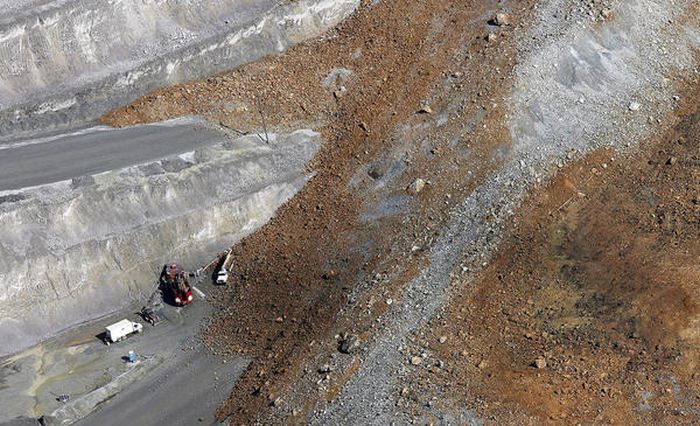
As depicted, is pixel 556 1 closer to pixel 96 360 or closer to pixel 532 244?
pixel 532 244

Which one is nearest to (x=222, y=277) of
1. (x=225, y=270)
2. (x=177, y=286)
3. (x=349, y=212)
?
(x=225, y=270)

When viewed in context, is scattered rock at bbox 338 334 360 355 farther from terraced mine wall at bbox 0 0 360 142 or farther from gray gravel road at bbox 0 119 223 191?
terraced mine wall at bbox 0 0 360 142

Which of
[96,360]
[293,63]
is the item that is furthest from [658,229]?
[96,360]

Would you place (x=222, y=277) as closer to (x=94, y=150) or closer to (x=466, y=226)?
(x=94, y=150)

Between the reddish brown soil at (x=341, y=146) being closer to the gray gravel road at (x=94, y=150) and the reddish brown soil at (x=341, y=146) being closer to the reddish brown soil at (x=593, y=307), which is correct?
the gray gravel road at (x=94, y=150)

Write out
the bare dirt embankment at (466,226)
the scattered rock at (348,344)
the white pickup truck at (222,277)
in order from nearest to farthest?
the bare dirt embankment at (466,226) < the scattered rock at (348,344) < the white pickup truck at (222,277)

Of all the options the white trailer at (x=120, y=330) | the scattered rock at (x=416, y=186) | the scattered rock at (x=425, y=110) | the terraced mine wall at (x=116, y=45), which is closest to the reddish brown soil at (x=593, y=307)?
the scattered rock at (x=416, y=186)
